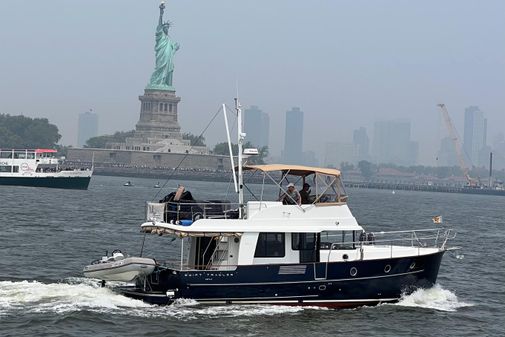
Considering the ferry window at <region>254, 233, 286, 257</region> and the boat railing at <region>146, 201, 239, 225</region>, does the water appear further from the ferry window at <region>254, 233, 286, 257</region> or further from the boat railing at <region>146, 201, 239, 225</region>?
the boat railing at <region>146, 201, 239, 225</region>

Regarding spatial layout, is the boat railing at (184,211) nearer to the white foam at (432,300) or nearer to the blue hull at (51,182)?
the white foam at (432,300)

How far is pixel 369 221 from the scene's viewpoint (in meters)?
73.4

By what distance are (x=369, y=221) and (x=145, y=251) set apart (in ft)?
103

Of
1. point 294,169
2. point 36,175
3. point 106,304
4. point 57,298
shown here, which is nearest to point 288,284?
point 294,169

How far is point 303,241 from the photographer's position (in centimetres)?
3081

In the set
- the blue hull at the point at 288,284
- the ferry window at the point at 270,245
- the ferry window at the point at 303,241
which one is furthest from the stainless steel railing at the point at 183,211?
the ferry window at the point at 303,241

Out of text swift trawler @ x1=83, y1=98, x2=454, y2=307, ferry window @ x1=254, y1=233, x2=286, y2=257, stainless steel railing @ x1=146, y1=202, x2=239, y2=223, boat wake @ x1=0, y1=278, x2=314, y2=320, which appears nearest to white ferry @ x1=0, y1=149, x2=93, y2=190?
boat wake @ x1=0, y1=278, x2=314, y2=320

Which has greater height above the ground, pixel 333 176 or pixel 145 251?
pixel 333 176

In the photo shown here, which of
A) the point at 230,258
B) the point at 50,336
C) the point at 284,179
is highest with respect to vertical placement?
the point at 284,179

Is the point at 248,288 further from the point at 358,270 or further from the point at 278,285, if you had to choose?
the point at 358,270

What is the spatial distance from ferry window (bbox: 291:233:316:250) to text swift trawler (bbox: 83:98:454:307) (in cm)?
3

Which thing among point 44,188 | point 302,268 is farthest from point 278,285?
point 44,188

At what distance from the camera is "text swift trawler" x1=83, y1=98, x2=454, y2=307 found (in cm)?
3000

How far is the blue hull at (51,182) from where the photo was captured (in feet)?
404
